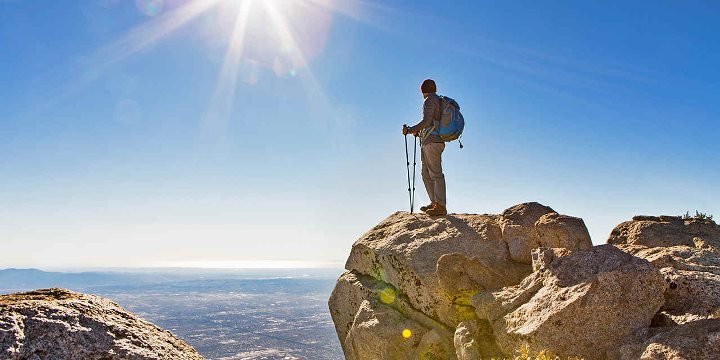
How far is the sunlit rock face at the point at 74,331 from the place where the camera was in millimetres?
5145

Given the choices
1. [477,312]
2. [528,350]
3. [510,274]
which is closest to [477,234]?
[510,274]

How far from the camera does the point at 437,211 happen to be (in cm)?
1889

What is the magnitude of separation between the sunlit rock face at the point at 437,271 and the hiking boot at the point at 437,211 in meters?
0.43

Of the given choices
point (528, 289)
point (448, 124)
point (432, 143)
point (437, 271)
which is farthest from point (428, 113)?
point (528, 289)

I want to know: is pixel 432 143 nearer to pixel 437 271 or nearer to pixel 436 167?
pixel 436 167

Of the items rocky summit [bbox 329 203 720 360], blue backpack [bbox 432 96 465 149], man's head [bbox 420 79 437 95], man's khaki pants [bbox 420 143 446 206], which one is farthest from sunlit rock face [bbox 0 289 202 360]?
man's head [bbox 420 79 437 95]

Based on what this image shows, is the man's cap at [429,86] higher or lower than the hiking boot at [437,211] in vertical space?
higher

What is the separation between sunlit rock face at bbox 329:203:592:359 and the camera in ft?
43.2

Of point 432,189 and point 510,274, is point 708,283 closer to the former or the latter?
point 510,274

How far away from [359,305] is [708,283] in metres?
11.3

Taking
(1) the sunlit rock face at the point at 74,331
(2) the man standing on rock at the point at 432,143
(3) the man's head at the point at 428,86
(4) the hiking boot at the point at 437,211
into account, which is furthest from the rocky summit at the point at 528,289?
(1) the sunlit rock face at the point at 74,331

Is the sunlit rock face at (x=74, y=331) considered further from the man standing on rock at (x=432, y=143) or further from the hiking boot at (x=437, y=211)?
the man standing on rock at (x=432, y=143)

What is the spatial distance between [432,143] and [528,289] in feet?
29.4

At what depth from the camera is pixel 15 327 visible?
16.9 feet
